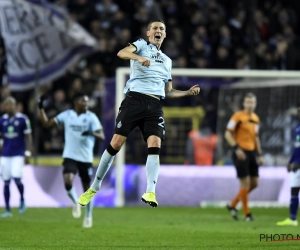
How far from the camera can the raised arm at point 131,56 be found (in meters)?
10.1

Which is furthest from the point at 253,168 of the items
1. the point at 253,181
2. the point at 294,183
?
the point at 294,183

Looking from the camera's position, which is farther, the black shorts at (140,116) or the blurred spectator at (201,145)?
the blurred spectator at (201,145)

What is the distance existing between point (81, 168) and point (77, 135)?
1.86 feet

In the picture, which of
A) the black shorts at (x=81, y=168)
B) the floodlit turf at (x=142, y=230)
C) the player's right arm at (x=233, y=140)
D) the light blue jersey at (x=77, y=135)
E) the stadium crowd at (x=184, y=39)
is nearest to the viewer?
the floodlit turf at (x=142, y=230)

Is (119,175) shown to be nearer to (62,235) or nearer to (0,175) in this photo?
(0,175)

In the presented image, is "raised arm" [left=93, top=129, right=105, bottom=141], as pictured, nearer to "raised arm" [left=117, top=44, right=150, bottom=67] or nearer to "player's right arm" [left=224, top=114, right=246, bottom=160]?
"player's right arm" [left=224, top=114, right=246, bottom=160]

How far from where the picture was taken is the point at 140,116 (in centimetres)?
1095

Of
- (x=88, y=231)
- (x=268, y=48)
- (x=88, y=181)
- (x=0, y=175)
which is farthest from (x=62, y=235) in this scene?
(x=268, y=48)

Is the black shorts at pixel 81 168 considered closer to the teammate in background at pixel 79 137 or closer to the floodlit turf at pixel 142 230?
the teammate in background at pixel 79 137

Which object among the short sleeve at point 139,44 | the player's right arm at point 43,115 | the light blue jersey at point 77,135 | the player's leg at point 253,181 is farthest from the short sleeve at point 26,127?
the short sleeve at point 139,44

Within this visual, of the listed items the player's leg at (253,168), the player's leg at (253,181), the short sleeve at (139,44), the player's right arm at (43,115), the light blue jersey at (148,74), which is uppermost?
the short sleeve at (139,44)

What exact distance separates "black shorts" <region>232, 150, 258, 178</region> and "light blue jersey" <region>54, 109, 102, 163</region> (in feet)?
9.30

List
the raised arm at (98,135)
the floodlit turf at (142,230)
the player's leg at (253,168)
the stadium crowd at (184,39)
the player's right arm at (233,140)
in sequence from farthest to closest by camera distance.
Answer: the stadium crowd at (184,39) → the player's leg at (253,168) → the player's right arm at (233,140) → the raised arm at (98,135) → the floodlit turf at (142,230)

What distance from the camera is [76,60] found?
21812 mm
